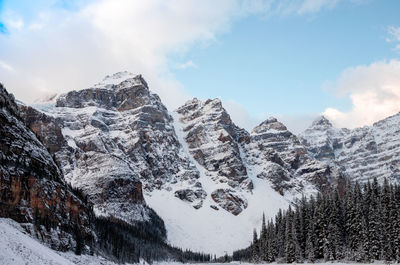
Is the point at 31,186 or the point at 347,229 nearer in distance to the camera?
the point at 31,186

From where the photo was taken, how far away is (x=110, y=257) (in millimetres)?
111125

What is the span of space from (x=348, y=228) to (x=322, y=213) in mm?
8251

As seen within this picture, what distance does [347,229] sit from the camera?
9869 cm

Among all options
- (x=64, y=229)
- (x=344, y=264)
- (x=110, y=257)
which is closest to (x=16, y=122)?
(x=64, y=229)

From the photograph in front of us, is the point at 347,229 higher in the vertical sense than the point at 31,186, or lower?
lower

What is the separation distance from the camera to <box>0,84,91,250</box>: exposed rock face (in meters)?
73.2

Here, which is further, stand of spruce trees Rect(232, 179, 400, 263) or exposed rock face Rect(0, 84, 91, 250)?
stand of spruce trees Rect(232, 179, 400, 263)

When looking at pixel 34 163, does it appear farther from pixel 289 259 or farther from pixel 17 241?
pixel 289 259

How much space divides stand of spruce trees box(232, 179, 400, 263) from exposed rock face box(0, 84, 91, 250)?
194 feet

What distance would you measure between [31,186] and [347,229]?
74.3 meters

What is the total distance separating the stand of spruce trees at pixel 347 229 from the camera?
85.2m

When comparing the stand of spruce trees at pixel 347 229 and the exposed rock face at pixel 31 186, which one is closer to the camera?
the exposed rock face at pixel 31 186

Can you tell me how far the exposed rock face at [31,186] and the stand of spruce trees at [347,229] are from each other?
58985mm

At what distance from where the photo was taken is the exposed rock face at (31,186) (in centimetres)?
7319
